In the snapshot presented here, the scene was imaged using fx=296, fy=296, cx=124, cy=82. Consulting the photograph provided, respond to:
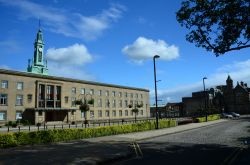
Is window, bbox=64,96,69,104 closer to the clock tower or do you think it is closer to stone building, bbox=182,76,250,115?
the clock tower

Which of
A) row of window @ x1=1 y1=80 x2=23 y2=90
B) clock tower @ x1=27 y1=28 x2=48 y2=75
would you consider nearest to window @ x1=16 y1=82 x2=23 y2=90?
row of window @ x1=1 y1=80 x2=23 y2=90

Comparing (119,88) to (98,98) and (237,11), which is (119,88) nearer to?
(98,98)

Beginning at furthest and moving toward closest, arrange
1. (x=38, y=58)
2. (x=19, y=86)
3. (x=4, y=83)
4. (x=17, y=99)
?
(x=38, y=58) → (x=19, y=86) → (x=17, y=99) → (x=4, y=83)

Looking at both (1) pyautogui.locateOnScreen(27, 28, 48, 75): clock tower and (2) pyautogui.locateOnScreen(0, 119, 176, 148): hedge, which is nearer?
(2) pyautogui.locateOnScreen(0, 119, 176, 148): hedge

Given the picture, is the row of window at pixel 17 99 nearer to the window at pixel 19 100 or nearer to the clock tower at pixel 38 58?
the window at pixel 19 100

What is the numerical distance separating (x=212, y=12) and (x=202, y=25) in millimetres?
1117

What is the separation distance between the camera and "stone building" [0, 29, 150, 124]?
202ft

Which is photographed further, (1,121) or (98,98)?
(98,98)

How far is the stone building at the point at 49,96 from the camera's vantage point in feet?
202

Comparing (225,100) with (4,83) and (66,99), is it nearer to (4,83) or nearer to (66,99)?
(66,99)

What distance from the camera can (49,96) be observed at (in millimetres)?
70438

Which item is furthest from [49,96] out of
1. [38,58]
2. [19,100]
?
[38,58]

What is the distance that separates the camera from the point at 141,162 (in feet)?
48.5

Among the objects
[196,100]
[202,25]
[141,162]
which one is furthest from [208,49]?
[196,100]
